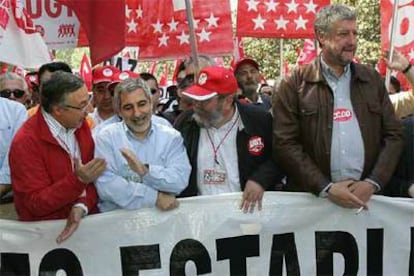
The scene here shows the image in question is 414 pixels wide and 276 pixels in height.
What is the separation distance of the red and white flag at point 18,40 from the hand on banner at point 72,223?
174 centimetres

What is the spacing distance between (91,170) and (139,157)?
0.44 metres

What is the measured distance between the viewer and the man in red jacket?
3959 millimetres

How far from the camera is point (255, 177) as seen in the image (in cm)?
440

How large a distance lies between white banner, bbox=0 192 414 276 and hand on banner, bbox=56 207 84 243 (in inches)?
2.6

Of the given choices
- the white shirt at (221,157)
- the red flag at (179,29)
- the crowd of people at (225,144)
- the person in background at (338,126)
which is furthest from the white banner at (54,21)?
the person in background at (338,126)

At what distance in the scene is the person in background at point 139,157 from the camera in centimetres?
416

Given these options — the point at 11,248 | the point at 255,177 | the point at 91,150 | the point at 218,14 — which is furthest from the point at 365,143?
the point at 218,14

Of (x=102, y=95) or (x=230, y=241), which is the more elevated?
(x=102, y=95)

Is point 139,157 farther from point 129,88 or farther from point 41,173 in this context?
point 41,173

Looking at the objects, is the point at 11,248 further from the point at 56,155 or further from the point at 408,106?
the point at 408,106


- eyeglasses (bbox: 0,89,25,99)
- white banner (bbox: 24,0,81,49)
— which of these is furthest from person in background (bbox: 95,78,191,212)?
white banner (bbox: 24,0,81,49)

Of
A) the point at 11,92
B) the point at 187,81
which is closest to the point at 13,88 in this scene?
the point at 11,92

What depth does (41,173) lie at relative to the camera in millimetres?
4023

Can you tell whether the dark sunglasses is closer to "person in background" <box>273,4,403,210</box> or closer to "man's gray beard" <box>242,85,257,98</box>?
"man's gray beard" <box>242,85,257,98</box>
